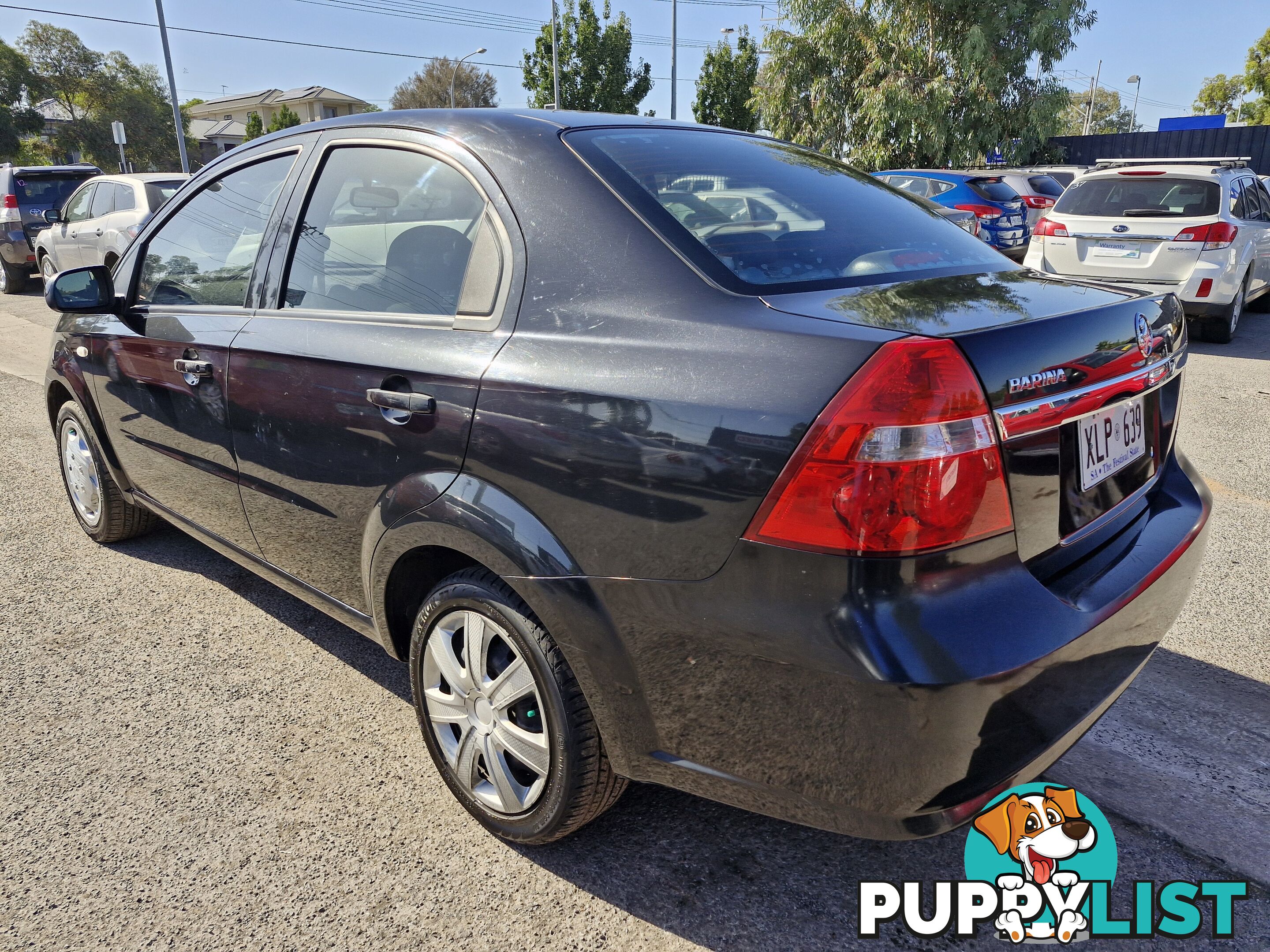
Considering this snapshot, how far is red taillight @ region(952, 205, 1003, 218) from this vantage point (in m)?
12.2

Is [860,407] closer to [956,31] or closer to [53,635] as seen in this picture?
[53,635]

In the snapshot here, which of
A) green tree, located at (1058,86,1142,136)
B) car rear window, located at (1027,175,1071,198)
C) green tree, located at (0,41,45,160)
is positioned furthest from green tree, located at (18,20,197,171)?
green tree, located at (1058,86,1142,136)

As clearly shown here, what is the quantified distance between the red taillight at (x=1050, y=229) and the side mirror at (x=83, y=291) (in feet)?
26.5

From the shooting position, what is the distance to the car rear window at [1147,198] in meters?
8.34

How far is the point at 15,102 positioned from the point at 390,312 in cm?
6101

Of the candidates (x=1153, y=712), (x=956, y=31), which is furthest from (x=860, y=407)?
(x=956, y=31)

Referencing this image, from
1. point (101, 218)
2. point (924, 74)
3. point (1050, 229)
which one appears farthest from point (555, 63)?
point (1050, 229)

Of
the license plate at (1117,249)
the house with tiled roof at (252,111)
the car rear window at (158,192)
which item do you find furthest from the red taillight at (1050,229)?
the house with tiled roof at (252,111)

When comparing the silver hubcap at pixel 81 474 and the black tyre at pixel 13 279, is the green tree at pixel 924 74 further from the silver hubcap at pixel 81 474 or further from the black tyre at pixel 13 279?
the silver hubcap at pixel 81 474

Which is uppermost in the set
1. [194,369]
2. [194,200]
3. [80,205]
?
[194,200]

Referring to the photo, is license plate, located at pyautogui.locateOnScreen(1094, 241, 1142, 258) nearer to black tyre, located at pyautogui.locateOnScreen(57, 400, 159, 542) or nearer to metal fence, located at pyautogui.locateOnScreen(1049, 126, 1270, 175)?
black tyre, located at pyautogui.locateOnScreen(57, 400, 159, 542)

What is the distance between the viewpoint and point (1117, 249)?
838 cm

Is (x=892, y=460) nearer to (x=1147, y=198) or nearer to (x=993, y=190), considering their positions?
(x=1147, y=198)

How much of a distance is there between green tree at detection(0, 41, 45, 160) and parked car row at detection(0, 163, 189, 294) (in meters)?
42.1
